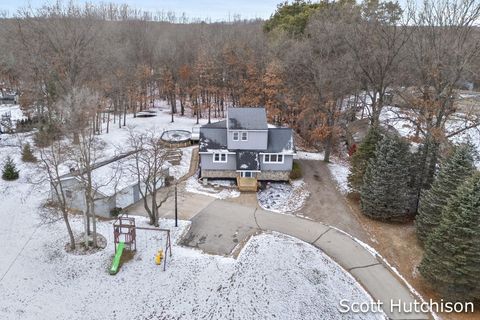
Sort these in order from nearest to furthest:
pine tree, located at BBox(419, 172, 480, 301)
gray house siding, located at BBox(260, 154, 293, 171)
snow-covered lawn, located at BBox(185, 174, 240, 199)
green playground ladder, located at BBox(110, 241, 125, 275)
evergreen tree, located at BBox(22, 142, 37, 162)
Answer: pine tree, located at BBox(419, 172, 480, 301) → green playground ladder, located at BBox(110, 241, 125, 275) → snow-covered lawn, located at BBox(185, 174, 240, 199) → gray house siding, located at BBox(260, 154, 293, 171) → evergreen tree, located at BBox(22, 142, 37, 162)

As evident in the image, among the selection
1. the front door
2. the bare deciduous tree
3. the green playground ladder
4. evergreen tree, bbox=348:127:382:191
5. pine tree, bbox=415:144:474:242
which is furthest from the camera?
the front door

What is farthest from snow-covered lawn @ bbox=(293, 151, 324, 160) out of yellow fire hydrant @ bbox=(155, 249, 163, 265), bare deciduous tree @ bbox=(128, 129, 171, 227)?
yellow fire hydrant @ bbox=(155, 249, 163, 265)

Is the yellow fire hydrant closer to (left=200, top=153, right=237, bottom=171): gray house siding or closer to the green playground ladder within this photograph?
the green playground ladder

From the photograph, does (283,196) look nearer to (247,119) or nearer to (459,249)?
(247,119)

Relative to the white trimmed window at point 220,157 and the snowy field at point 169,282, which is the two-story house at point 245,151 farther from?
the snowy field at point 169,282

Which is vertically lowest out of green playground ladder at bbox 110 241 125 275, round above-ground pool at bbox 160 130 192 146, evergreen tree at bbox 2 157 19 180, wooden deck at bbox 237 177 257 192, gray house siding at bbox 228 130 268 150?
green playground ladder at bbox 110 241 125 275

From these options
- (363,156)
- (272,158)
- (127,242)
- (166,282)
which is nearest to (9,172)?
(127,242)

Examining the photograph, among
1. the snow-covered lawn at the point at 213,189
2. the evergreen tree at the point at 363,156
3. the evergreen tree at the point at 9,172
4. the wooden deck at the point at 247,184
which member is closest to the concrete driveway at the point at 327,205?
the evergreen tree at the point at 363,156
